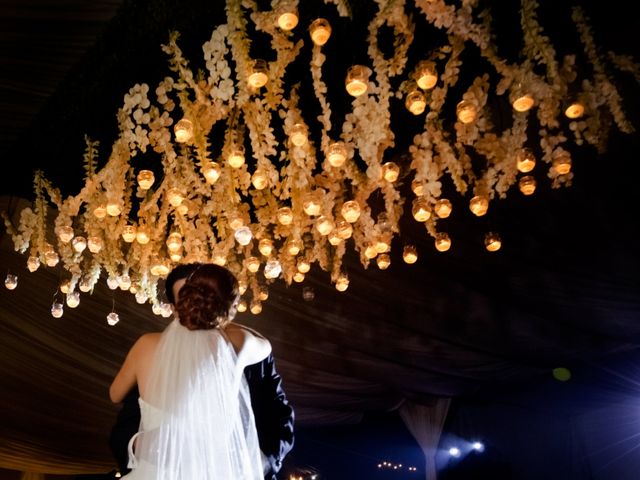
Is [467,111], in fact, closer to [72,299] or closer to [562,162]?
[562,162]

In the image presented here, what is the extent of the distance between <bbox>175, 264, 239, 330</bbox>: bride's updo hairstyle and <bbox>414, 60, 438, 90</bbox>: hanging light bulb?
1200 mm

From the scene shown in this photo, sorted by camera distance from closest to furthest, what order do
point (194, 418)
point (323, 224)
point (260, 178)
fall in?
point (194, 418) < point (260, 178) < point (323, 224)

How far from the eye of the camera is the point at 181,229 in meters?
3.57

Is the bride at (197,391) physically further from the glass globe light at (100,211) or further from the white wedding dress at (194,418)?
the glass globe light at (100,211)

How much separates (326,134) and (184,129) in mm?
700

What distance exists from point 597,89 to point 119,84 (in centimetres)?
220

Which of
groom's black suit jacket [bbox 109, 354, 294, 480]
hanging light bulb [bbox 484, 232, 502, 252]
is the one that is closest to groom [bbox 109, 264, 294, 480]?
groom's black suit jacket [bbox 109, 354, 294, 480]

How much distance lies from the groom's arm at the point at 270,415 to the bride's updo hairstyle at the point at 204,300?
0.63ft

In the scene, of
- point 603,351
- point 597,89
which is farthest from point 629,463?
point 597,89

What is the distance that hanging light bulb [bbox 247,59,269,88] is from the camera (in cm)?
211

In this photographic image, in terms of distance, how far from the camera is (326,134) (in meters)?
2.61

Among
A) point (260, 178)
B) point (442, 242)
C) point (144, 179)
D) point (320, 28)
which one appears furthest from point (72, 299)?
point (320, 28)

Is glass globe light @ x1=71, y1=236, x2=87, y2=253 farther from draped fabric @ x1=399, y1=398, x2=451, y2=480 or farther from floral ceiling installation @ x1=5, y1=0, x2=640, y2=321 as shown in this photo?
draped fabric @ x1=399, y1=398, x2=451, y2=480

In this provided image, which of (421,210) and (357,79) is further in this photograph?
(421,210)
